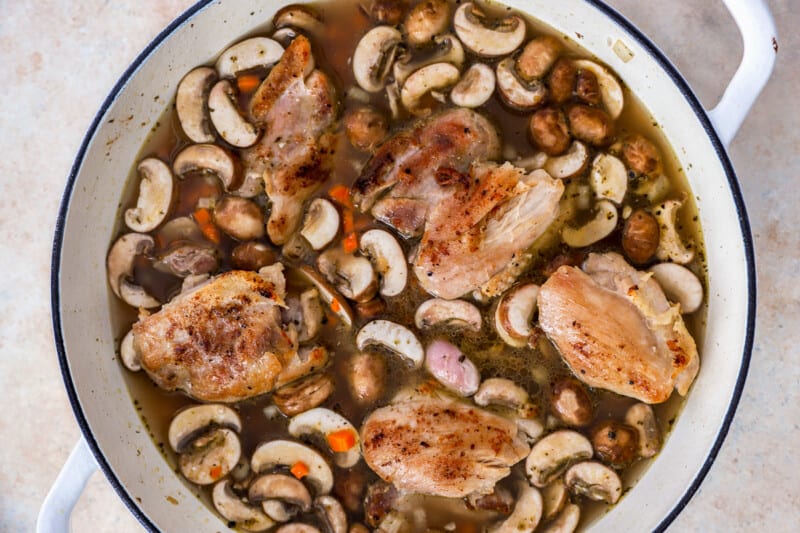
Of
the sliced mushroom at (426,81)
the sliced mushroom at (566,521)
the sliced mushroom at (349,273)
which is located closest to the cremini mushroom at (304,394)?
the sliced mushroom at (349,273)

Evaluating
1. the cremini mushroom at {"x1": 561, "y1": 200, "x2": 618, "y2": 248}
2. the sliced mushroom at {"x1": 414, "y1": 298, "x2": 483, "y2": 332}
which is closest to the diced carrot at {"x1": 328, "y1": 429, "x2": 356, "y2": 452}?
the sliced mushroom at {"x1": 414, "y1": 298, "x2": 483, "y2": 332}

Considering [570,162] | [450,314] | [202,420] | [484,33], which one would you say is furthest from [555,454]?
[484,33]

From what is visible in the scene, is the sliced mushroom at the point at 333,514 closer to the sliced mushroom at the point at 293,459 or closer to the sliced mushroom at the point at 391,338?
the sliced mushroom at the point at 293,459

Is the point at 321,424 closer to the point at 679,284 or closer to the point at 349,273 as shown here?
the point at 349,273

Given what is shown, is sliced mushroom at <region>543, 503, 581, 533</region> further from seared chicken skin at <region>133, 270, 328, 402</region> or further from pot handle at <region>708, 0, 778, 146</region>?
pot handle at <region>708, 0, 778, 146</region>

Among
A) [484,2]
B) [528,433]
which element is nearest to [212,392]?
[528,433]

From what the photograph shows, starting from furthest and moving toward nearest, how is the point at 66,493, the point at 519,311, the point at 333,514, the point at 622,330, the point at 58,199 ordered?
the point at 58,199 < the point at 333,514 < the point at 519,311 < the point at 622,330 < the point at 66,493
